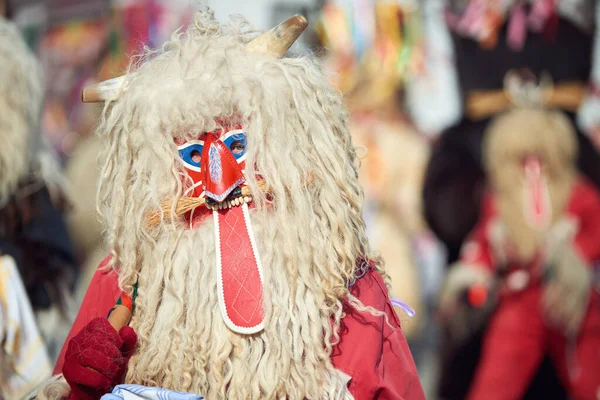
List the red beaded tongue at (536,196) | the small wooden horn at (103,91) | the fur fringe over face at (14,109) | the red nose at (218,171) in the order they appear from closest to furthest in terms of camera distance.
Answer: the red nose at (218,171) < the small wooden horn at (103,91) < the fur fringe over face at (14,109) < the red beaded tongue at (536,196)

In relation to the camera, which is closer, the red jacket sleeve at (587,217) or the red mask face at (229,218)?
the red mask face at (229,218)

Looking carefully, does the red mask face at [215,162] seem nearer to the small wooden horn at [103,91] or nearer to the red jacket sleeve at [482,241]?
the small wooden horn at [103,91]

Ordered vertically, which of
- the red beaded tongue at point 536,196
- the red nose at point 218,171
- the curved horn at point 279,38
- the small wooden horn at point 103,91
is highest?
the curved horn at point 279,38

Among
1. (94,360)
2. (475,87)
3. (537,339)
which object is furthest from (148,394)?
(475,87)

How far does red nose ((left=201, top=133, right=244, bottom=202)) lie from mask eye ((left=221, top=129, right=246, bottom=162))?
0.02 m

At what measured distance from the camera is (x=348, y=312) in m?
1.77

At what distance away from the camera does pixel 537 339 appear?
12.8 feet

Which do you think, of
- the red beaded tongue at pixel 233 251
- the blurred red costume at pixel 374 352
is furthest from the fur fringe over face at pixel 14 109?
the red beaded tongue at pixel 233 251

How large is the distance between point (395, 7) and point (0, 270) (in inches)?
106

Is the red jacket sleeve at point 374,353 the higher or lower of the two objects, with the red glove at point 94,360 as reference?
lower

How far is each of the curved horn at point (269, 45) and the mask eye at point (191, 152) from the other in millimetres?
213

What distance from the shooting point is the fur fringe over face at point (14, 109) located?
2.76 meters

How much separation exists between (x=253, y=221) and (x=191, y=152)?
0.70 ft

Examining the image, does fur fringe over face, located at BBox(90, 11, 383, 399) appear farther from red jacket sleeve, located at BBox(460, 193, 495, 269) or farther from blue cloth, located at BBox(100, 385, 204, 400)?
red jacket sleeve, located at BBox(460, 193, 495, 269)
